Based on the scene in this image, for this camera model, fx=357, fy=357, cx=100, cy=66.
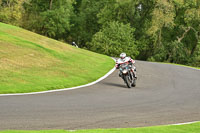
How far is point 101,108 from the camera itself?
10.7m

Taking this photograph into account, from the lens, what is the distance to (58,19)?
210ft

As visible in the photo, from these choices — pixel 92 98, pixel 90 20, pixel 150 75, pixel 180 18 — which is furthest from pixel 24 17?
pixel 92 98

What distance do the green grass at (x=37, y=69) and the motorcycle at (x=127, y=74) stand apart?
2.16 metres

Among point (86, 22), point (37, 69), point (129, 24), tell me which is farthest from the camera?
point (86, 22)

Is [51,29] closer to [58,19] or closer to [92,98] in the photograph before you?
[58,19]

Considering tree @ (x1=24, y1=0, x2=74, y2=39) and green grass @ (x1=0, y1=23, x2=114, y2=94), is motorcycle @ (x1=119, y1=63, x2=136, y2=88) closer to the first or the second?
green grass @ (x1=0, y1=23, x2=114, y2=94)

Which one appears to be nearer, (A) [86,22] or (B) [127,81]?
(B) [127,81]

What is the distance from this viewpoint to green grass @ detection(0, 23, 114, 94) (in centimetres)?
1551

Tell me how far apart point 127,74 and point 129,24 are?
134 ft

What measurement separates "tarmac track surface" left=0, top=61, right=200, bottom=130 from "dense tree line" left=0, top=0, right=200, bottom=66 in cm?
3574

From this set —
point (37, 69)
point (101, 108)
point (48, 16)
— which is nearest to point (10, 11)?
point (48, 16)

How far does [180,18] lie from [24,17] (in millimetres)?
28794

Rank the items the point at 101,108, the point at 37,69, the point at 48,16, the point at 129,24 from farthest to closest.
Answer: the point at 48,16 < the point at 129,24 < the point at 37,69 < the point at 101,108

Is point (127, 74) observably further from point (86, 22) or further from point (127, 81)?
point (86, 22)
